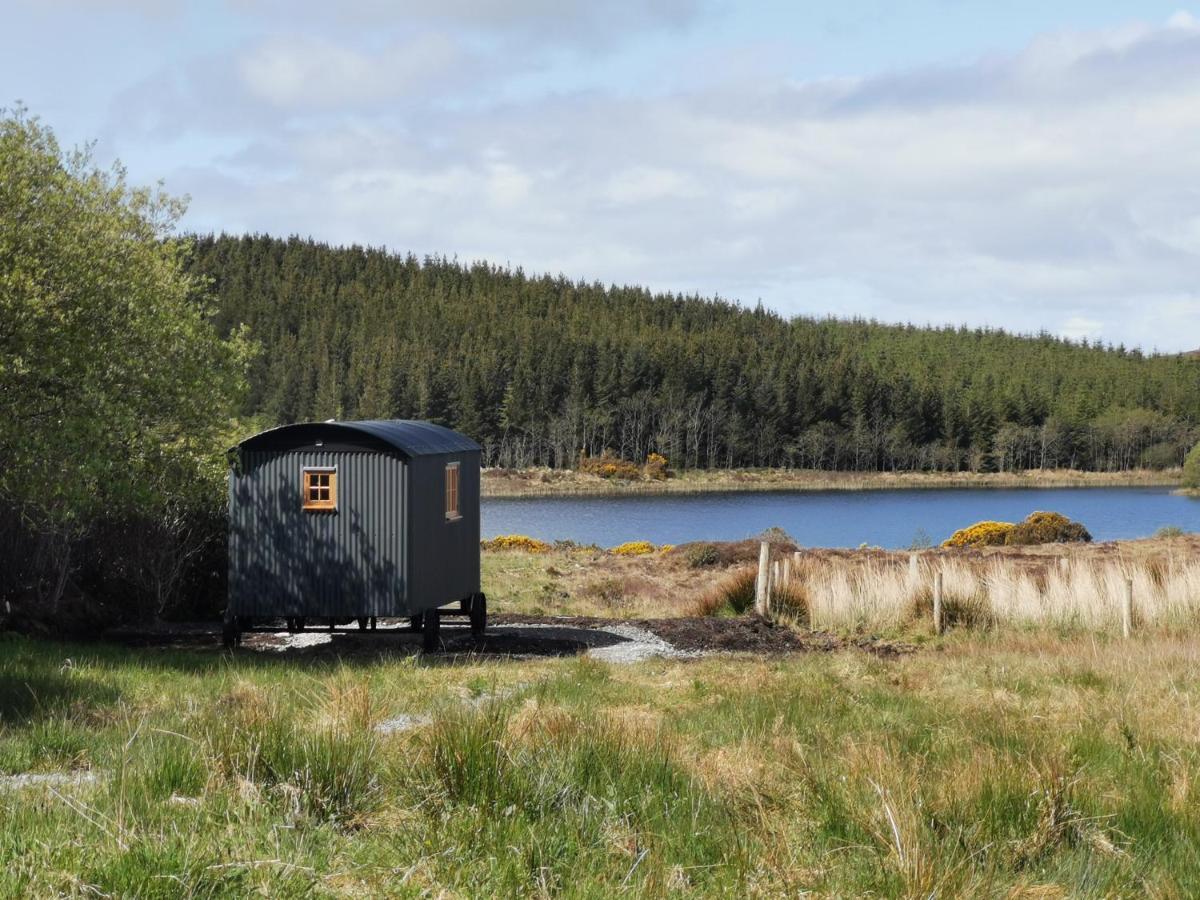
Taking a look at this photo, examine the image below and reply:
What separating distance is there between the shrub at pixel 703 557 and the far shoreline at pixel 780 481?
5894 centimetres

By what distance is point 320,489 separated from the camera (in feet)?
53.9

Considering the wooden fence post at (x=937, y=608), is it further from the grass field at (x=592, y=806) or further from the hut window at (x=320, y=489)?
the grass field at (x=592, y=806)

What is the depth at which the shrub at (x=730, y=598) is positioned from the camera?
71.1ft

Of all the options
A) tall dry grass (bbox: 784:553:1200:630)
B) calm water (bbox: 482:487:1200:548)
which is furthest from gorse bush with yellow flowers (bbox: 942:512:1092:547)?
tall dry grass (bbox: 784:553:1200:630)

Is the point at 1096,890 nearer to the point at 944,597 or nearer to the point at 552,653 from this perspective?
the point at 552,653

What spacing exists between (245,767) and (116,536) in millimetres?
14869

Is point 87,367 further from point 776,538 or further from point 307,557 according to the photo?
point 776,538

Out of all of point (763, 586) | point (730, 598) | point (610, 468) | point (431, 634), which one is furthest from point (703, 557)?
point (610, 468)

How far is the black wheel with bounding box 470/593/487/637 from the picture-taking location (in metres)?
18.9

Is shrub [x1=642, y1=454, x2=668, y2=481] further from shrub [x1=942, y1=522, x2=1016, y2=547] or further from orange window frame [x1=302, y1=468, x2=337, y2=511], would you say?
orange window frame [x1=302, y1=468, x2=337, y2=511]

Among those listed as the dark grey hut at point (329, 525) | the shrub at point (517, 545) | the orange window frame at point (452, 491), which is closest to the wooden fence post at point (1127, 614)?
the dark grey hut at point (329, 525)

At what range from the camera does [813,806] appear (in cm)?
590

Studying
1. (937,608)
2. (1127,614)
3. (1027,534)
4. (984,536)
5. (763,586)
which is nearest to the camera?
(1127,614)

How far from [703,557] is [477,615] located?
1357cm
